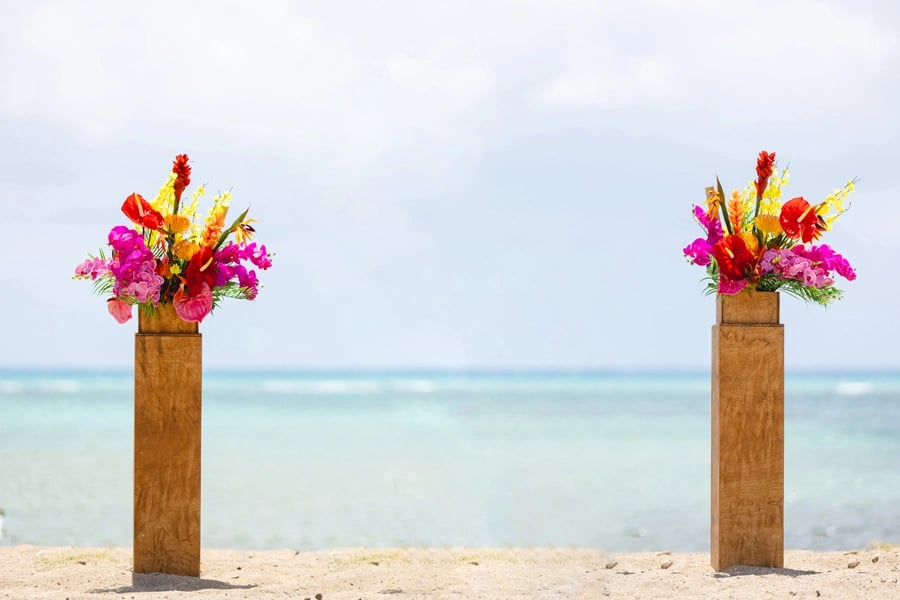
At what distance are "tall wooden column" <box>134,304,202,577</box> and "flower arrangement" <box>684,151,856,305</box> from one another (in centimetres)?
259

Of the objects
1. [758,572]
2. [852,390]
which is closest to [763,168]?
[758,572]

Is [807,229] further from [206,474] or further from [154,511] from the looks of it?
[206,474]

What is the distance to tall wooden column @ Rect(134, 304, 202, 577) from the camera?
15.5ft

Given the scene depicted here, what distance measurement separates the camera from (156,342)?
472 centimetres

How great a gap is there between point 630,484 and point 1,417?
1801 cm

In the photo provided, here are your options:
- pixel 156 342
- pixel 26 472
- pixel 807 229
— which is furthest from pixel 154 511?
pixel 26 472

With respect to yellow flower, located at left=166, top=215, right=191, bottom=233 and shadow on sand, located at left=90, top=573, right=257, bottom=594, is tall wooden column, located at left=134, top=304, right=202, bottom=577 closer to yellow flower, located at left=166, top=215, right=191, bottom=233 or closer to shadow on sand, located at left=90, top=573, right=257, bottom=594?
shadow on sand, located at left=90, top=573, right=257, bottom=594

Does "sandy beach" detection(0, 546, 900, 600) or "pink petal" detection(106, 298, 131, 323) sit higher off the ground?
"pink petal" detection(106, 298, 131, 323)

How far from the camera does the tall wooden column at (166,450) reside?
4715 millimetres

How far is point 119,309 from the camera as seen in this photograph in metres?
4.72

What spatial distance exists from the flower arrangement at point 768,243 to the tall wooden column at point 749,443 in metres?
0.15

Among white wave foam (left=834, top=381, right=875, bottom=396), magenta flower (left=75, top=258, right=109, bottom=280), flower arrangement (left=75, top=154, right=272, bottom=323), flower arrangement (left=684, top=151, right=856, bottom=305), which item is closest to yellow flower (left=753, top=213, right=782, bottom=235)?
flower arrangement (left=684, top=151, right=856, bottom=305)

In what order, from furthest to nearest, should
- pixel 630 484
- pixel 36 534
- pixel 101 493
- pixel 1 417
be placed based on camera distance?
1. pixel 1 417
2. pixel 630 484
3. pixel 101 493
4. pixel 36 534

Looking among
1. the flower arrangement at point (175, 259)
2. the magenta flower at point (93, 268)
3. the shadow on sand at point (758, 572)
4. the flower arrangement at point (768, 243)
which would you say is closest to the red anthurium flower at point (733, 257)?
the flower arrangement at point (768, 243)
